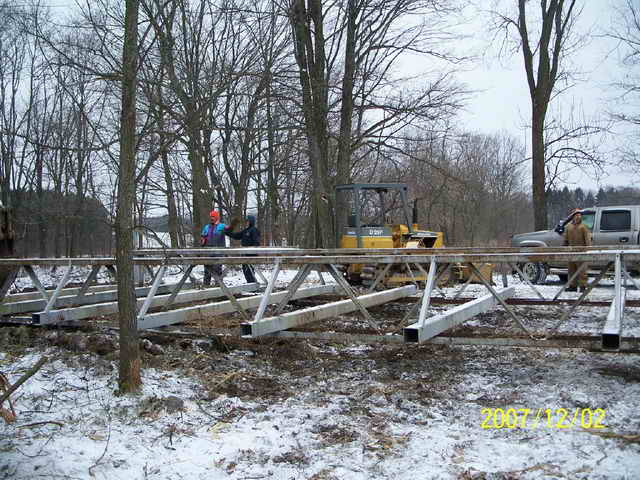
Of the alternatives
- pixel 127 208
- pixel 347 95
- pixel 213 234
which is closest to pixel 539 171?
pixel 347 95

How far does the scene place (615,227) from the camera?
14281mm

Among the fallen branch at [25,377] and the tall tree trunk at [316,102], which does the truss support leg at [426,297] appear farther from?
the tall tree trunk at [316,102]

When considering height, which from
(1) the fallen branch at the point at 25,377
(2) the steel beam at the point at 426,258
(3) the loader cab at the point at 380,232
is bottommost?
(1) the fallen branch at the point at 25,377

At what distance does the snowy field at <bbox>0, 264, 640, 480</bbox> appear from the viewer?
3602mm

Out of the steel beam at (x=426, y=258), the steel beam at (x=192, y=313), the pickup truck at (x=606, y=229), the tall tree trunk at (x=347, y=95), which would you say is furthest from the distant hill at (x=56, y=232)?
the pickup truck at (x=606, y=229)

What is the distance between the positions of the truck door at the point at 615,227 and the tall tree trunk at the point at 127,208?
1306 cm

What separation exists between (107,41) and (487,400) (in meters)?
4.93

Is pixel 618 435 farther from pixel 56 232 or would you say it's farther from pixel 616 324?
pixel 56 232

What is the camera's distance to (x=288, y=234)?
32875mm

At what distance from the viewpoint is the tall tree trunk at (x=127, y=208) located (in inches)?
189

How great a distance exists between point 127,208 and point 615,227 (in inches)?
523
